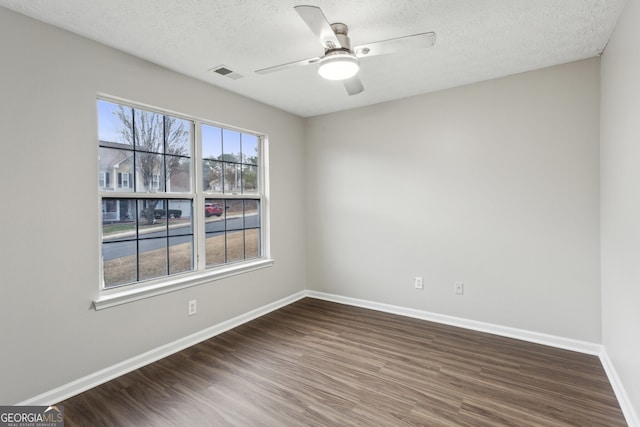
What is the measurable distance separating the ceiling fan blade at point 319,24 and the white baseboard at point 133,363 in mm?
2784

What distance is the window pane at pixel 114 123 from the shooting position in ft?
7.92

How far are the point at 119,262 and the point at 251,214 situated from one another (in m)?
1.52

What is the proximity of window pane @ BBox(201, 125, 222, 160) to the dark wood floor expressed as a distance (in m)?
1.90

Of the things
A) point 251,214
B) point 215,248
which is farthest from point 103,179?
point 251,214

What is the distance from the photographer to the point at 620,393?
202 centimetres

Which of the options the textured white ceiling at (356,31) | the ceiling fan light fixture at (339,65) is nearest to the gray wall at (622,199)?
the textured white ceiling at (356,31)

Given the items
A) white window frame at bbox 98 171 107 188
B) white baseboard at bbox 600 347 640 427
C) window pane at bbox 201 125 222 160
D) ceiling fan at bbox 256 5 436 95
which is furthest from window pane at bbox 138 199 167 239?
white baseboard at bbox 600 347 640 427

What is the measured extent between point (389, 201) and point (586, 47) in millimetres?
Answer: 2150

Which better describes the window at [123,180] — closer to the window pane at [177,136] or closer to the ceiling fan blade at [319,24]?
Result: the window pane at [177,136]

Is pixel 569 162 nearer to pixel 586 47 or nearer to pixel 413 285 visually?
pixel 586 47

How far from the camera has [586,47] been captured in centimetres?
241

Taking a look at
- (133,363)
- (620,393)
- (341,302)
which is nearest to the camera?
(620,393)

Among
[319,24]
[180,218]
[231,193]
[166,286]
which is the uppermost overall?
[319,24]

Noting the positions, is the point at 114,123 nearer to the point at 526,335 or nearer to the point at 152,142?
the point at 152,142
